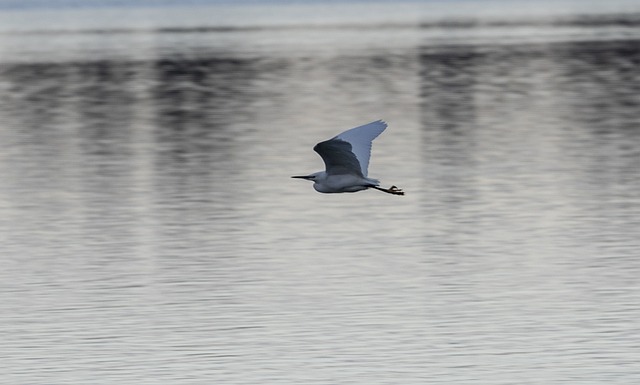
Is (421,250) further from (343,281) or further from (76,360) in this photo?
(76,360)

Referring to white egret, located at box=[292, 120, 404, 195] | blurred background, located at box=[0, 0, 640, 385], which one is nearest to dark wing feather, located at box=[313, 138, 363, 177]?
white egret, located at box=[292, 120, 404, 195]

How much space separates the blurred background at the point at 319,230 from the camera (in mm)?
12242

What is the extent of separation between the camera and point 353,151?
12242 millimetres

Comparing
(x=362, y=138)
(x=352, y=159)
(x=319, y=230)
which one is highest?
(x=362, y=138)

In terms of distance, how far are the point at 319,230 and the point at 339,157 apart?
4572 millimetres

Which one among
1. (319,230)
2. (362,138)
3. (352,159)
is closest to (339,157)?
(352,159)

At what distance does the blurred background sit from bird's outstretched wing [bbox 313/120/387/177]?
1.30 metres

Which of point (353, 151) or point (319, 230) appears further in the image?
point (319, 230)

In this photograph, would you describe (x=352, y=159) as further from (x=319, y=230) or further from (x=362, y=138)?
Answer: (x=319, y=230)

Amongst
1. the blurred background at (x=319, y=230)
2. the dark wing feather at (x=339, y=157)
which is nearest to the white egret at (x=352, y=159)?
the dark wing feather at (x=339, y=157)

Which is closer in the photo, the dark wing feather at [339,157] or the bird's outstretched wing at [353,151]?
the dark wing feather at [339,157]

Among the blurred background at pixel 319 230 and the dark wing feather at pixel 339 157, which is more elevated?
the dark wing feather at pixel 339 157

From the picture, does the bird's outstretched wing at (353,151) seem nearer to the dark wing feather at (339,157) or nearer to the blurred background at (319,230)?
the dark wing feather at (339,157)

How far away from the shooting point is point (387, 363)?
39.1 ft
